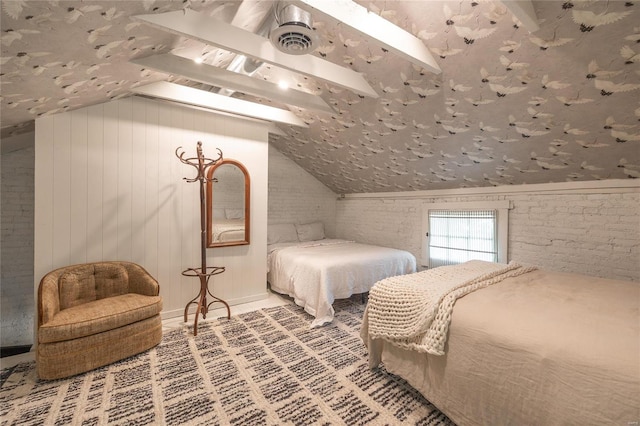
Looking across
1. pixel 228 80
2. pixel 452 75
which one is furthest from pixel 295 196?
pixel 452 75

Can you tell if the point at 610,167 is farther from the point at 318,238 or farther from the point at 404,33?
the point at 318,238

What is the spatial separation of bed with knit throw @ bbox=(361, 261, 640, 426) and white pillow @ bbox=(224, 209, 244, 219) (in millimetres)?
2086

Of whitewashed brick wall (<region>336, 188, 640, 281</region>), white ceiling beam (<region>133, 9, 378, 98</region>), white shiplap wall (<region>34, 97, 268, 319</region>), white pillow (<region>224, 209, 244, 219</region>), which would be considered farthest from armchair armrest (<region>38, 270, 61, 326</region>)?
whitewashed brick wall (<region>336, 188, 640, 281</region>)

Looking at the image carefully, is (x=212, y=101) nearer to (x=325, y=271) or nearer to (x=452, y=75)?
(x=325, y=271)

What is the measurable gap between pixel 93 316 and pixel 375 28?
288 cm

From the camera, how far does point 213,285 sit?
325cm

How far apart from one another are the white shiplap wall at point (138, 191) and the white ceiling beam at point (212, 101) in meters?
0.24

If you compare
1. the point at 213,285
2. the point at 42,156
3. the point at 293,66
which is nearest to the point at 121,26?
the point at 293,66

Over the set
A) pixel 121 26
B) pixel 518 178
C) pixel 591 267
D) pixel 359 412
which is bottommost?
pixel 359 412

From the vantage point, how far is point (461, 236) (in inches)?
148

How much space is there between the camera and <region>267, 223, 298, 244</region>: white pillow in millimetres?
4590

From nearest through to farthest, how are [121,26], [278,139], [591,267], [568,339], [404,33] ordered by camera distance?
[568,339]
[121,26]
[404,33]
[591,267]
[278,139]

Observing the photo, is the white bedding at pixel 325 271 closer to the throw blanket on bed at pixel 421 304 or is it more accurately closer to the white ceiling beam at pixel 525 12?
the throw blanket on bed at pixel 421 304

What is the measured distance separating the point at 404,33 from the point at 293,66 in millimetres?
884
